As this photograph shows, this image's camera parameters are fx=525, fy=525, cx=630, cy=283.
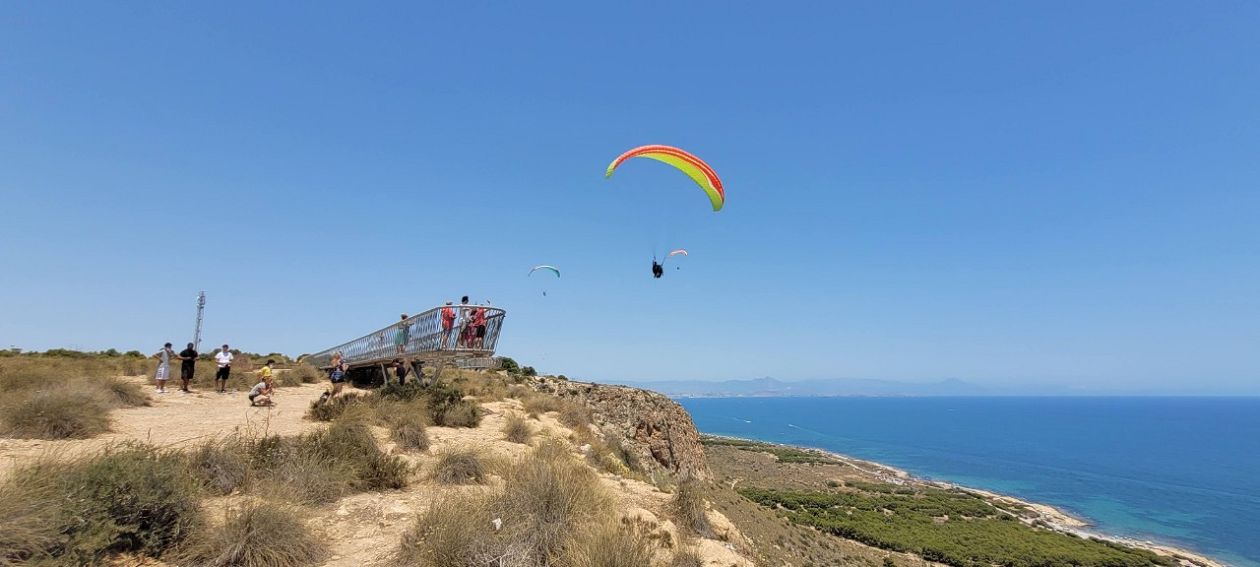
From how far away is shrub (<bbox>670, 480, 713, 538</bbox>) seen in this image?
7.84 metres

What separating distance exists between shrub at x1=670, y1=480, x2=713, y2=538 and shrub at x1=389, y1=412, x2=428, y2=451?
4.97m

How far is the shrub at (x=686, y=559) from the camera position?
6.32 meters

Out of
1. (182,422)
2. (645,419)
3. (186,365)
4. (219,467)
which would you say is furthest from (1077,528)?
(186,365)

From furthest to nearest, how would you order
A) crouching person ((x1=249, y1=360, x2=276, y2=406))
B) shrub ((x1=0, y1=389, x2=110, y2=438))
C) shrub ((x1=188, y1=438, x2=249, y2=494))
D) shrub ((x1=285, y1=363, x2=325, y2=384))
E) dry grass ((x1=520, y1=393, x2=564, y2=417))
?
shrub ((x1=285, y1=363, x2=325, y2=384)) < dry grass ((x1=520, y1=393, x2=564, y2=417)) < crouching person ((x1=249, y1=360, x2=276, y2=406)) < shrub ((x1=0, y1=389, x2=110, y2=438)) < shrub ((x1=188, y1=438, x2=249, y2=494))

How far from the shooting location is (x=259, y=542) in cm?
504

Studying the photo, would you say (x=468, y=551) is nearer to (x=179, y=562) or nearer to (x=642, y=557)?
(x=642, y=557)

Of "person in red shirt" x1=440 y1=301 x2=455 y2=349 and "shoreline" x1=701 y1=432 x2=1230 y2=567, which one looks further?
"shoreline" x1=701 y1=432 x2=1230 y2=567

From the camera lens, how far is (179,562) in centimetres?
485

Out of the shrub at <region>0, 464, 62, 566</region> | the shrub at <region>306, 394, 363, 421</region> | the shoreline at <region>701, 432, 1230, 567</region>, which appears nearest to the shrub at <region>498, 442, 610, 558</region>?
the shrub at <region>0, 464, 62, 566</region>

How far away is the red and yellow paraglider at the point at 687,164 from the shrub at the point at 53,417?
12.3m

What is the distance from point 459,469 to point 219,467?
302 cm

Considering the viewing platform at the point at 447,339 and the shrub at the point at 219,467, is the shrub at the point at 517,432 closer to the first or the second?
the viewing platform at the point at 447,339

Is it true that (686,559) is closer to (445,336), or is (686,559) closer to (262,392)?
(445,336)

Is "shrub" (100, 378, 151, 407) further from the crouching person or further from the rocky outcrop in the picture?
the rocky outcrop
